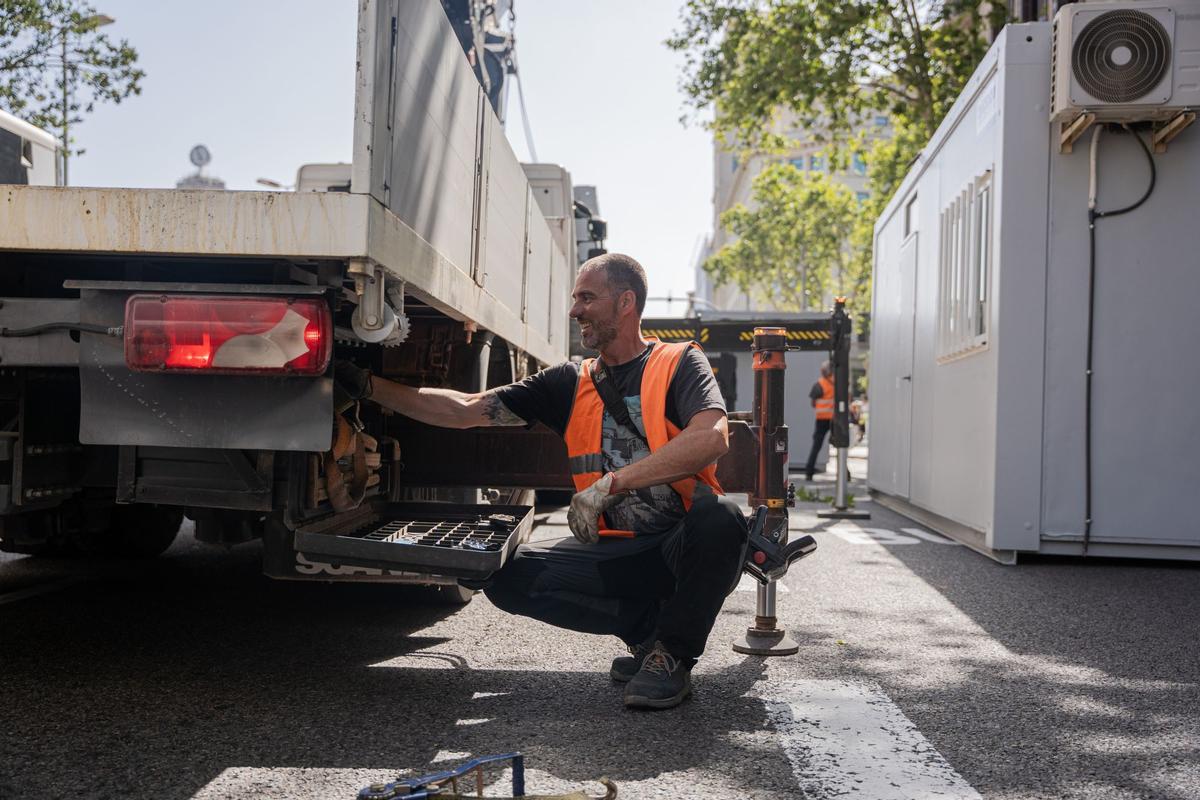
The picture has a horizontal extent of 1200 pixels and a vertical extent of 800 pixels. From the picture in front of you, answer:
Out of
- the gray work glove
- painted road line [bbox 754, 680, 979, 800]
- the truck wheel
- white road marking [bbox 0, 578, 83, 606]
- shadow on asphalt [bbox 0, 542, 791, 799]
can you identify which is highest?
the gray work glove

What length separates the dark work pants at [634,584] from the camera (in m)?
3.71

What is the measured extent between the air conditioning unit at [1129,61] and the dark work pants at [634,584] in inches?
179

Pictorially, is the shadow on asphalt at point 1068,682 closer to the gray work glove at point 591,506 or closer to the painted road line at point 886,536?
the gray work glove at point 591,506

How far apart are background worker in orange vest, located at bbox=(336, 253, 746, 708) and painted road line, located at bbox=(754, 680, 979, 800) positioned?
0.41 metres

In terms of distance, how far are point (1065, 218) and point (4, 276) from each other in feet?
20.2

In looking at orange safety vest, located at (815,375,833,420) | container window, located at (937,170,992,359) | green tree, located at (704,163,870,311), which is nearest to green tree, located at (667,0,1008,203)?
orange safety vest, located at (815,375,833,420)

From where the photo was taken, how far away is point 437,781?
2461mm

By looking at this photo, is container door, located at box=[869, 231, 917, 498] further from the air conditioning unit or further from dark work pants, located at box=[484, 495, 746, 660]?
dark work pants, located at box=[484, 495, 746, 660]

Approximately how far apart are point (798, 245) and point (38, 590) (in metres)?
44.0

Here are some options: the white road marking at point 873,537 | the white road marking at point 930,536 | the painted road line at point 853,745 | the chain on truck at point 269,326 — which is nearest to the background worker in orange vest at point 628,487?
the chain on truck at point 269,326

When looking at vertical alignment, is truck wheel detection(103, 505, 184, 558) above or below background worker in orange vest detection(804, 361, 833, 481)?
below

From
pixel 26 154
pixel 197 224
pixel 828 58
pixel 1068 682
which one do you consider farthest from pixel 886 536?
pixel 828 58

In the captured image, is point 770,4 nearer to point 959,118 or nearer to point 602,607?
point 959,118

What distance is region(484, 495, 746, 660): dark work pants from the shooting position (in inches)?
146
